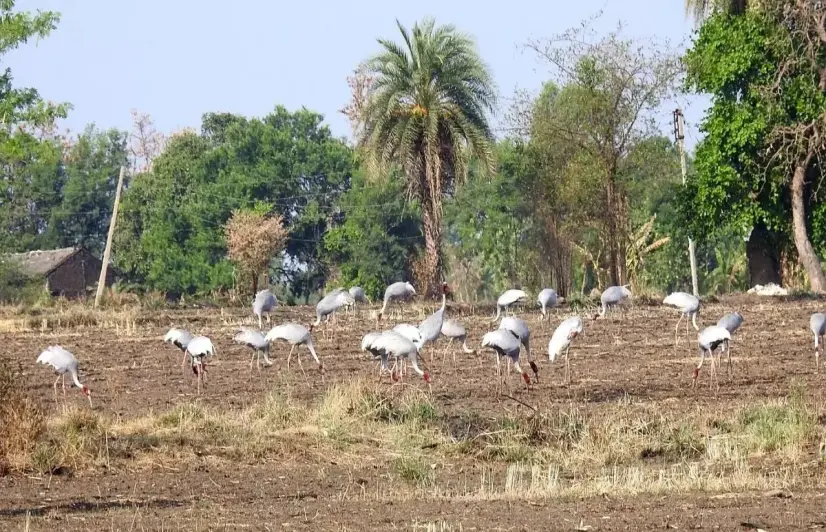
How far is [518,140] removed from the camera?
177ft

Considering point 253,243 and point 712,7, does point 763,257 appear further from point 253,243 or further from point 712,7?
point 253,243

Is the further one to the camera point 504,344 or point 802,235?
point 802,235

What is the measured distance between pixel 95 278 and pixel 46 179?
15.6 m

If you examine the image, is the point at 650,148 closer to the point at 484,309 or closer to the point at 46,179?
the point at 484,309

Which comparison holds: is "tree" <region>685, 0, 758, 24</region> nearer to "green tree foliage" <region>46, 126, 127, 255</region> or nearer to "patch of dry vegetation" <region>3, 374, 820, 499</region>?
"patch of dry vegetation" <region>3, 374, 820, 499</region>

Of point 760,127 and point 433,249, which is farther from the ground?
point 760,127

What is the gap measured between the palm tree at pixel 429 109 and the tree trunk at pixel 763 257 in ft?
29.3

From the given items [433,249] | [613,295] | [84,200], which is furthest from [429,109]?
[84,200]

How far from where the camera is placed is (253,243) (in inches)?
2594

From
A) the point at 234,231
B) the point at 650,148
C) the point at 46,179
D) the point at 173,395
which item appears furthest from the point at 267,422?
the point at 46,179

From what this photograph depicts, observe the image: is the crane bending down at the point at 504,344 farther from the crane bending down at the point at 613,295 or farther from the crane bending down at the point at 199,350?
the crane bending down at the point at 613,295

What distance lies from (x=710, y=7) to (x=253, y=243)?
87.3ft

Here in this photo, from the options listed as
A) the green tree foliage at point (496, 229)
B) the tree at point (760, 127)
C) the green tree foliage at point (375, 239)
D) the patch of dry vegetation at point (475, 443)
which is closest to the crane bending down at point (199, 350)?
the patch of dry vegetation at point (475, 443)

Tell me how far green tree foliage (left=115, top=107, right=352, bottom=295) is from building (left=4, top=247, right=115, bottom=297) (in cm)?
335
